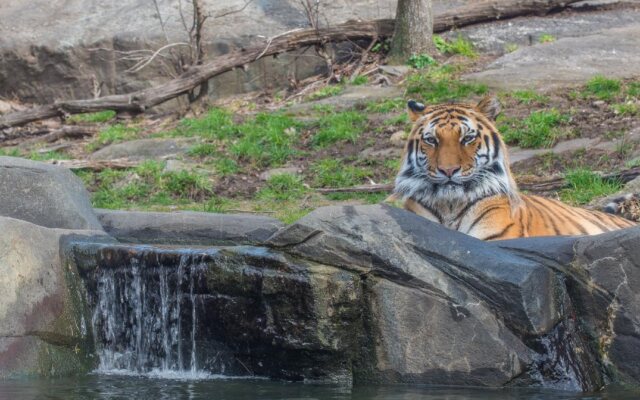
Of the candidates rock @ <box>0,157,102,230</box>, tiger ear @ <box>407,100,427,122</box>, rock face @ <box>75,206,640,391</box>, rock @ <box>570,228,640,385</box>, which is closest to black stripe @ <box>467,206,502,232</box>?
tiger ear @ <box>407,100,427,122</box>

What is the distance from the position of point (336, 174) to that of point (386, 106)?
76.3 inches

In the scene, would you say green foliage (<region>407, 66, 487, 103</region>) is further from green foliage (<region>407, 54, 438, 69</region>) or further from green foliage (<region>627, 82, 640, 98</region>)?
green foliage (<region>627, 82, 640, 98</region>)

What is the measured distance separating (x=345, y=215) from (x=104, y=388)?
1472 mm

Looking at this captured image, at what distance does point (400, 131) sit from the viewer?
11406mm

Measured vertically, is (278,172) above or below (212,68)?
below

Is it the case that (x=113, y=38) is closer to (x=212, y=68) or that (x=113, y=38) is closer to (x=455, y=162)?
(x=212, y=68)

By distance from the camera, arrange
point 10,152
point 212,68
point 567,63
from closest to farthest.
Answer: point 10,152 → point 567,63 → point 212,68

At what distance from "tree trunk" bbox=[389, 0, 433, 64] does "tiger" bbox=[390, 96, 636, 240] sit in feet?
23.5

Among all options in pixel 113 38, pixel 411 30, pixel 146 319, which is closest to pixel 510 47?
pixel 411 30

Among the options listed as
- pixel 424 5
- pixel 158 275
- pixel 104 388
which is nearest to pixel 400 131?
pixel 424 5

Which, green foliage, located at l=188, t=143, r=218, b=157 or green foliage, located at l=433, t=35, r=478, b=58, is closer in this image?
green foliage, located at l=188, t=143, r=218, b=157

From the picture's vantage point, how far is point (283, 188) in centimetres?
1045

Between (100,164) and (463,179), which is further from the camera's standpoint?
(100,164)

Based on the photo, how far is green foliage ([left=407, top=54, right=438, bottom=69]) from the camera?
13555 millimetres
